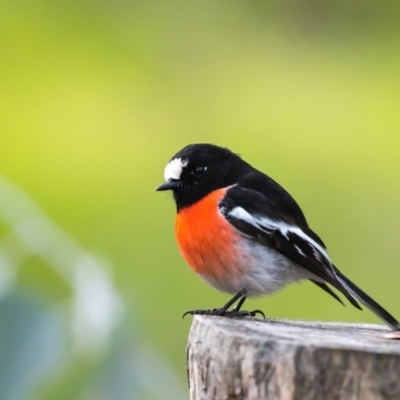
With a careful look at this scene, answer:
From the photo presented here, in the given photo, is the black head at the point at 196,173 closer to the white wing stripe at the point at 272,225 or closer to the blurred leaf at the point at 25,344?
the white wing stripe at the point at 272,225

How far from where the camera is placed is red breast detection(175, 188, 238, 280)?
3088mm

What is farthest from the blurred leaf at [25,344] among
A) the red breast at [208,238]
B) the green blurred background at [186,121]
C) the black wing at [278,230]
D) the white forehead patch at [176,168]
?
the white forehead patch at [176,168]

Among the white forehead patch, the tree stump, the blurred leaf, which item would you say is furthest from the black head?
the tree stump

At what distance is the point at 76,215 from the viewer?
233 inches

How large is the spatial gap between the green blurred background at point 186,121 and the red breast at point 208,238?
509 mm

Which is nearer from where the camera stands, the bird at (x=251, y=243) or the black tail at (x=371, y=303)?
the black tail at (x=371, y=303)

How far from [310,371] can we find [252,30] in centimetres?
691

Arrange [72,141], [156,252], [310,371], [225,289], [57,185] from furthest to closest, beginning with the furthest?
[72,141]
[57,185]
[156,252]
[225,289]
[310,371]

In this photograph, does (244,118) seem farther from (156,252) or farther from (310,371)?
(310,371)

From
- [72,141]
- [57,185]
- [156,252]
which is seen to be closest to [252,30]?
[72,141]

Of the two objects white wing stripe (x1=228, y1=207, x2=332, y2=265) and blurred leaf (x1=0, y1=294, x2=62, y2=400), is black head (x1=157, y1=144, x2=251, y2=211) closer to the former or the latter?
white wing stripe (x1=228, y1=207, x2=332, y2=265)

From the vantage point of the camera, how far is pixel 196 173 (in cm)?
340

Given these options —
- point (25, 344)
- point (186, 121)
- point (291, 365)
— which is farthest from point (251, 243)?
point (186, 121)

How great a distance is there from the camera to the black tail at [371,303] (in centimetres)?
265
